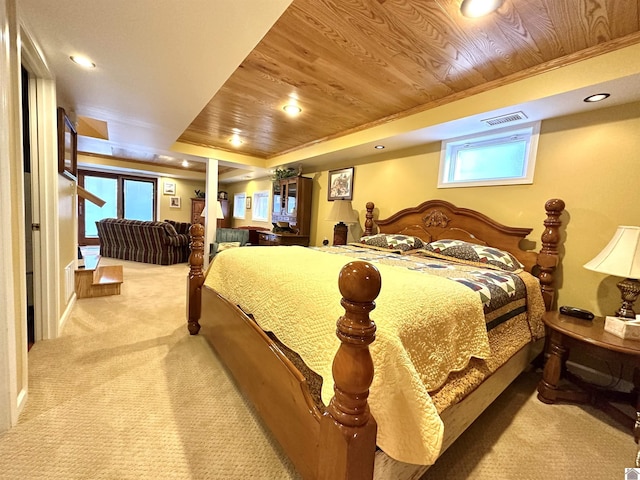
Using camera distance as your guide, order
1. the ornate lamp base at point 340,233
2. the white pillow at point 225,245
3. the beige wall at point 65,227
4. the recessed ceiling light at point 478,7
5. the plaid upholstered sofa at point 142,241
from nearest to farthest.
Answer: the recessed ceiling light at point 478,7 < the beige wall at point 65,227 < the ornate lamp base at point 340,233 < the white pillow at point 225,245 < the plaid upholstered sofa at point 142,241

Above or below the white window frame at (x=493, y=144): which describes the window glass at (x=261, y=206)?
below

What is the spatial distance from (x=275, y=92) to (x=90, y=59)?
1363 millimetres

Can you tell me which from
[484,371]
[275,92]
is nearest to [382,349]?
[484,371]

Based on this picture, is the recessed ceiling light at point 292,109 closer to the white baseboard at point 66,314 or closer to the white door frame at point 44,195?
the white door frame at point 44,195

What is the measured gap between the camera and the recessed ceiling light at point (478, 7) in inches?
54.2

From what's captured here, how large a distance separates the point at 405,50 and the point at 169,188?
795 cm

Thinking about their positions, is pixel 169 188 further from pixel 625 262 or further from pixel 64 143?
pixel 625 262

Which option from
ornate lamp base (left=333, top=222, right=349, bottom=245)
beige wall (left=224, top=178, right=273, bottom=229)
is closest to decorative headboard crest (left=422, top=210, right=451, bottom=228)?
ornate lamp base (left=333, top=222, right=349, bottom=245)

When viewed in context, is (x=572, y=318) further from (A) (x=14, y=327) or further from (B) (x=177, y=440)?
(A) (x=14, y=327)

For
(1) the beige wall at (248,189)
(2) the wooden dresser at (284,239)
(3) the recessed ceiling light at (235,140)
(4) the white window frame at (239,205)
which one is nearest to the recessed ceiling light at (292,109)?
(3) the recessed ceiling light at (235,140)

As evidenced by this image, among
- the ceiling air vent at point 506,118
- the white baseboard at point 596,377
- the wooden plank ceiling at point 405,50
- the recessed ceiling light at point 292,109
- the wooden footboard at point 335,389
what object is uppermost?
the recessed ceiling light at point 292,109

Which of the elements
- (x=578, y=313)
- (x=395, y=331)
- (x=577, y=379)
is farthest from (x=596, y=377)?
(x=395, y=331)

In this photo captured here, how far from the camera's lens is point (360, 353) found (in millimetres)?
709

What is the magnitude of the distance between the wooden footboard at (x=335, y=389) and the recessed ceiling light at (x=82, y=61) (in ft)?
6.59
